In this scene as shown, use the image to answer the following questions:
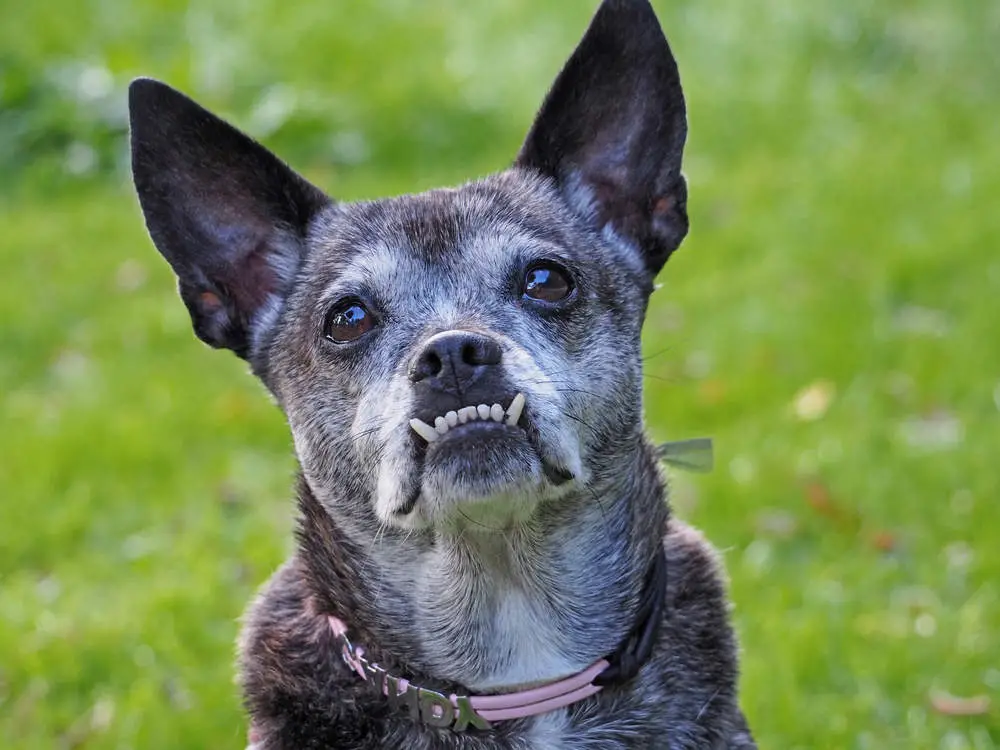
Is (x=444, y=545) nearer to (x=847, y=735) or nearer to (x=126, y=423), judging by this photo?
(x=847, y=735)

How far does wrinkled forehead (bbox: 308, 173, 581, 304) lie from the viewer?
11.1 ft

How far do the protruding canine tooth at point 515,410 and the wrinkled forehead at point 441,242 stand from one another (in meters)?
0.50

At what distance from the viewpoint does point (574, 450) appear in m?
3.06

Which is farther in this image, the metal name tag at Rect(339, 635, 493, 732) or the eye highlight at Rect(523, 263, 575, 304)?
the eye highlight at Rect(523, 263, 575, 304)

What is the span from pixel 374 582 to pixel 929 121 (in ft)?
25.8

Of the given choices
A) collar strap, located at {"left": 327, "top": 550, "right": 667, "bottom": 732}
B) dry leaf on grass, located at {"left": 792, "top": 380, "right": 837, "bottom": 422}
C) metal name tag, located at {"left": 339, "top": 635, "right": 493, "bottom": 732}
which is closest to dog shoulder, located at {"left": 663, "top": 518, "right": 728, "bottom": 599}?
collar strap, located at {"left": 327, "top": 550, "right": 667, "bottom": 732}

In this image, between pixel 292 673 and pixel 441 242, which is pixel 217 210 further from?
pixel 292 673

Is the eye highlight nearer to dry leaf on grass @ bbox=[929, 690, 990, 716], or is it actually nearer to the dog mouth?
the dog mouth

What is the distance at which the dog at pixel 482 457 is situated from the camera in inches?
120

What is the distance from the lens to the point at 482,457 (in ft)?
9.48

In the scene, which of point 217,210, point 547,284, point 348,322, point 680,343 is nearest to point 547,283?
point 547,284

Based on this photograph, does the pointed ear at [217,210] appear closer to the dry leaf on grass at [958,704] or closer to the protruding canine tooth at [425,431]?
the protruding canine tooth at [425,431]

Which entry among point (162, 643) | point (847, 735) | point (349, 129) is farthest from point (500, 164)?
point (847, 735)

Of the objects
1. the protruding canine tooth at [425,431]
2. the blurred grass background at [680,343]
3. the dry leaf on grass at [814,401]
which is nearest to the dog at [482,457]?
the protruding canine tooth at [425,431]
